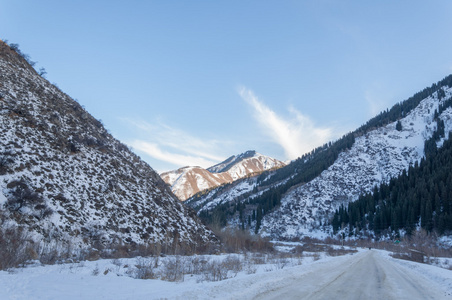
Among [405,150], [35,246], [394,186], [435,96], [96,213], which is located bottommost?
[35,246]

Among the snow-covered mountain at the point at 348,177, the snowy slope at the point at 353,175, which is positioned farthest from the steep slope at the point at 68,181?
the snow-covered mountain at the point at 348,177

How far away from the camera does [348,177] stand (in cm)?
12431

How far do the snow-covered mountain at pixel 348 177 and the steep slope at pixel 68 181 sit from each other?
3224 inches

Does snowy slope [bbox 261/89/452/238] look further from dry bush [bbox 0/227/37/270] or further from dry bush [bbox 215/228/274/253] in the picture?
dry bush [bbox 0/227/37/270]

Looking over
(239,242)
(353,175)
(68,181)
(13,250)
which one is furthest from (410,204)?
(13,250)

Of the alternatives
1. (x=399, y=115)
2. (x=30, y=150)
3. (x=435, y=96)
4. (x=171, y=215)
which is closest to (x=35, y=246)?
(x=30, y=150)

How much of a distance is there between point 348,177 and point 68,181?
126m

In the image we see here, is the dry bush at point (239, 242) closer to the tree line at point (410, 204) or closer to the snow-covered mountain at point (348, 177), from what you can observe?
the tree line at point (410, 204)

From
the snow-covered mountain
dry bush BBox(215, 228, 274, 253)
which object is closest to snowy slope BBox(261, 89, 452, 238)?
the snow-covered mountain

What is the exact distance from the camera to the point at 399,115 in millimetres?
169375

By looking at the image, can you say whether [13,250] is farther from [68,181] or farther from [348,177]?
[348,177]

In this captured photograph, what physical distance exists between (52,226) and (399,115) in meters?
200

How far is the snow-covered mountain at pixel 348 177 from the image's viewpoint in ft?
357

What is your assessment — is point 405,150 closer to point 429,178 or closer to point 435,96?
point 429,178
